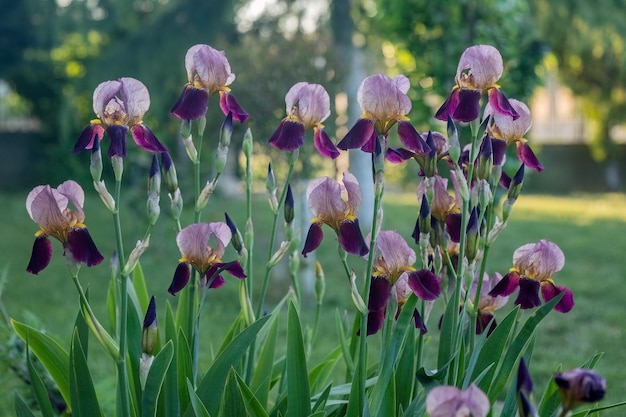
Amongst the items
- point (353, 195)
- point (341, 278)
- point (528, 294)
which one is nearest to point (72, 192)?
point (353, 195)

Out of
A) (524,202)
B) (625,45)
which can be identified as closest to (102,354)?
(625,45)

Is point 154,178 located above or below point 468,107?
below

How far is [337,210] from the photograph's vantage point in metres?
1.64

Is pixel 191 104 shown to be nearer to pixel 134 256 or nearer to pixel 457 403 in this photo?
pixel 134 256

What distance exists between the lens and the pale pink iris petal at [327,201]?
1.64m

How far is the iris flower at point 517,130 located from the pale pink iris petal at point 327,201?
15.0 inches

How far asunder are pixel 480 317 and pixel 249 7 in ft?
29.5

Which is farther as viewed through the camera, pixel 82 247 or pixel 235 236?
pixel 235 236

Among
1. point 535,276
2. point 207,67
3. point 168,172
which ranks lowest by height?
point 535,276

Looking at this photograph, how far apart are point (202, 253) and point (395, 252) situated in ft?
1.26

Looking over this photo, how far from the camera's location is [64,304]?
21.5ft

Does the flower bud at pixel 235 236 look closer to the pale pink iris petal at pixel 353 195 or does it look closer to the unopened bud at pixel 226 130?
the unopened bud at pixel 226 130

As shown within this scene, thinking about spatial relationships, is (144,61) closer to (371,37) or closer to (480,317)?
(371,37)

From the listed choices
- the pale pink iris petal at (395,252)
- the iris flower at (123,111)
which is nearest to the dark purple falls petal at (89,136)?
the iris flower at (123,111)
